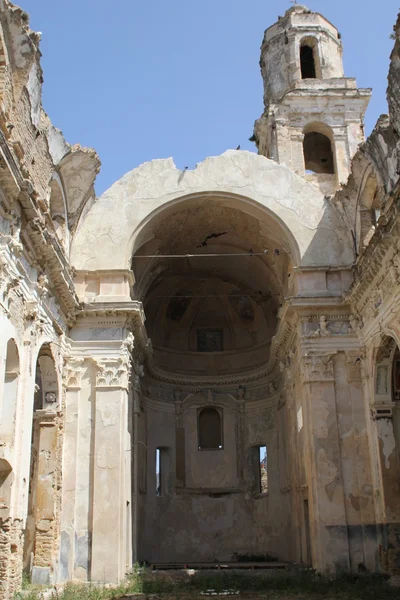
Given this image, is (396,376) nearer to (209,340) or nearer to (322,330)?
(322,330)

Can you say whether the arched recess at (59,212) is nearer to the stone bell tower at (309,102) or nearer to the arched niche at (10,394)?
the arched niche at (10,394)

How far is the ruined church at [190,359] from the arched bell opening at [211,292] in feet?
0.30

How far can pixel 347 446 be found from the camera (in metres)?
15.9

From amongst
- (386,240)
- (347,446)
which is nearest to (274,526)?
(347,446)

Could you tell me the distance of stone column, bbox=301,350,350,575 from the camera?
15.1 metres

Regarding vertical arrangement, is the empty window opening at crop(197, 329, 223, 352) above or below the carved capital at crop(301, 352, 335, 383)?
above

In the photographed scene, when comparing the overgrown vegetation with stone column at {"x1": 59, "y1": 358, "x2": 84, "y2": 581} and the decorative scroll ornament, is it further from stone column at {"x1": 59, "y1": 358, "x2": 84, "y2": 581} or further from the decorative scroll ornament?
the decorative scroll ornament

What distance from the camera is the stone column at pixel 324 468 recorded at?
595 inches

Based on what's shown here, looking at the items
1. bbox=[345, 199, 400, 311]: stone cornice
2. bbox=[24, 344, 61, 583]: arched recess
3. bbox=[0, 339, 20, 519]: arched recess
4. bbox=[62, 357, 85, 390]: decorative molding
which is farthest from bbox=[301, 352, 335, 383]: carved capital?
bbox=[0, 339, 20, 519]: arched recess

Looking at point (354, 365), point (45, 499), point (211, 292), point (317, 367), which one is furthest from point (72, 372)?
point (211, 292)

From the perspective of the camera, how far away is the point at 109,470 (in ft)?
51.6

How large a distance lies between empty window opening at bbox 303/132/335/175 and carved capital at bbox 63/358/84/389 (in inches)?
580

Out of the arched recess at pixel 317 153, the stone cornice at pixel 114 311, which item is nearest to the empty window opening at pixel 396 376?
the stone cornice at pixel 114 311

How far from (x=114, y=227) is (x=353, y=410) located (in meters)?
8.06
